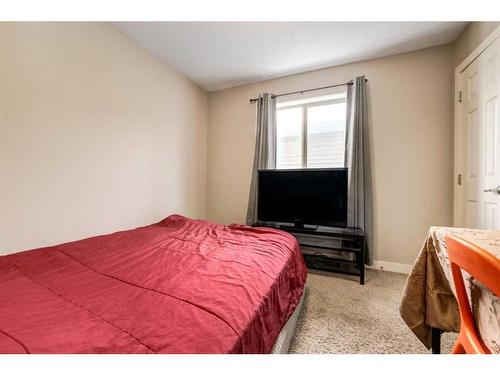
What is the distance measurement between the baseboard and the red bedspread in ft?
4.81

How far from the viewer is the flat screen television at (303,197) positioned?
96.8 inches

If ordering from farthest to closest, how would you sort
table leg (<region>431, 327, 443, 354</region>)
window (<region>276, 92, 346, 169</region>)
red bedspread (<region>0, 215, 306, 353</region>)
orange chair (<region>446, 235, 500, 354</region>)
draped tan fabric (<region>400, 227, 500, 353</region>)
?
window (<region>276, 92, 346, 169</region>) < table leg (<region>431, 327, 443, 354</region>) < draped tan fabric (<region>400, 227, 500, 353</region>) < red bedspread (<region>0, 215, 306, 353</region>) < orange chair (<region>446, 235, 500, 354</region>)

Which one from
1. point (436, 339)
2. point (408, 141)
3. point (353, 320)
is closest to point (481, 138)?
point (408, 141)

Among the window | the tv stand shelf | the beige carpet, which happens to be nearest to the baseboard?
the beige carpet

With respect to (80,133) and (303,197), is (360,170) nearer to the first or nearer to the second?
(303,197)

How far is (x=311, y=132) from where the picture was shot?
288cm

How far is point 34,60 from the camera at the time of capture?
1562mm

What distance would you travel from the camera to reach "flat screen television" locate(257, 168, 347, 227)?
2459 mm

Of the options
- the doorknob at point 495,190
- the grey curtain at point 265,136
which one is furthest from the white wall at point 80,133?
the doorknob at point 495,190

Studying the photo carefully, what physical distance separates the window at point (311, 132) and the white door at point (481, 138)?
3.65 feet

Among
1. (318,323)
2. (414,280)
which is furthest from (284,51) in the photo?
(318,323)

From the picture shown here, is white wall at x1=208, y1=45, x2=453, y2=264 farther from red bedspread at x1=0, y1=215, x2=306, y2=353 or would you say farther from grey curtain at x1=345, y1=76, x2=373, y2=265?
red bedspread at x1=0, y1=215, x2=306, y2=353

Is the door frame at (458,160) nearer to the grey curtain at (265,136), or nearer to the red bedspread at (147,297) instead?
the red bedspread at (147,297)

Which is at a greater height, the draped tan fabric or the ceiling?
the ceiling
